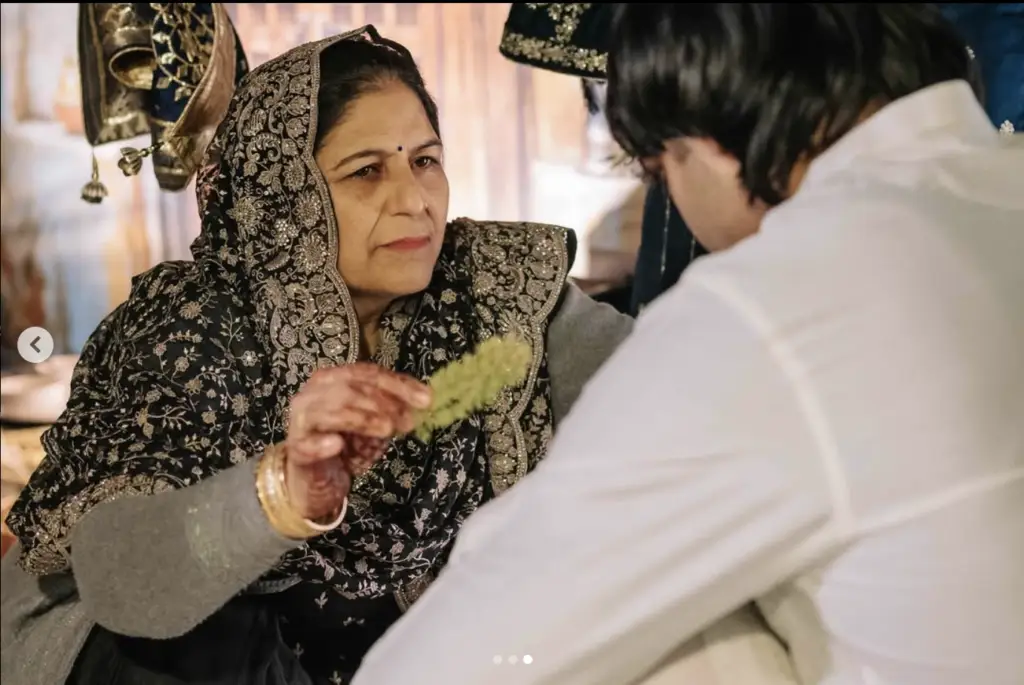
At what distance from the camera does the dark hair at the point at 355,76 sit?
77 centimetres

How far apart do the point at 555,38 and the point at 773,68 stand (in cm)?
43

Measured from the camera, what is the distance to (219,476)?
66 centimetres

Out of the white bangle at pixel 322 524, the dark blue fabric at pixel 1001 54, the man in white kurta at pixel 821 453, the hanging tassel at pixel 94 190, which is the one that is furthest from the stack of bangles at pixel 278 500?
the dark blue fabric at pixel 1001 54

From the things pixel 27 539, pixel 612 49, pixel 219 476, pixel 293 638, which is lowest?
pixel 293 638

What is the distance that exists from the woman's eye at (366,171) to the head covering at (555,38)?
261 millimetres

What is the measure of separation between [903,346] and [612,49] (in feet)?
0.81

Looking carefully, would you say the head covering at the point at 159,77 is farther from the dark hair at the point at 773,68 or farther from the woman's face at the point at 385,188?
the dark hair at the point at 773,68

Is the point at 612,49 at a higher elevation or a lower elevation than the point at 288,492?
higher

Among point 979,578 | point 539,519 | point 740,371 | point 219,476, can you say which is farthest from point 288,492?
point 979,578

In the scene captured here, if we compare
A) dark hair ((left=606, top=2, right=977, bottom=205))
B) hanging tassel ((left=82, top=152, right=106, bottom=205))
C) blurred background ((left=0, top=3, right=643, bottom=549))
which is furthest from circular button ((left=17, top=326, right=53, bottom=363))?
dark hair ((left=606, top=2, right=977, bottom=205))

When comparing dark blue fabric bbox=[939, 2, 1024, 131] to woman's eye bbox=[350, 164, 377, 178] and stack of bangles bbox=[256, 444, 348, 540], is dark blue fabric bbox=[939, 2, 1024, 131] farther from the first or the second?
stack of bangles bbox=[256, 444, 348, 540]

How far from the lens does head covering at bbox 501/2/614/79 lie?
93 centimetres

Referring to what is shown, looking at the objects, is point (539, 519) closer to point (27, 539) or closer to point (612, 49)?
point (612, 49)

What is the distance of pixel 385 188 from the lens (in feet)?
2.42
